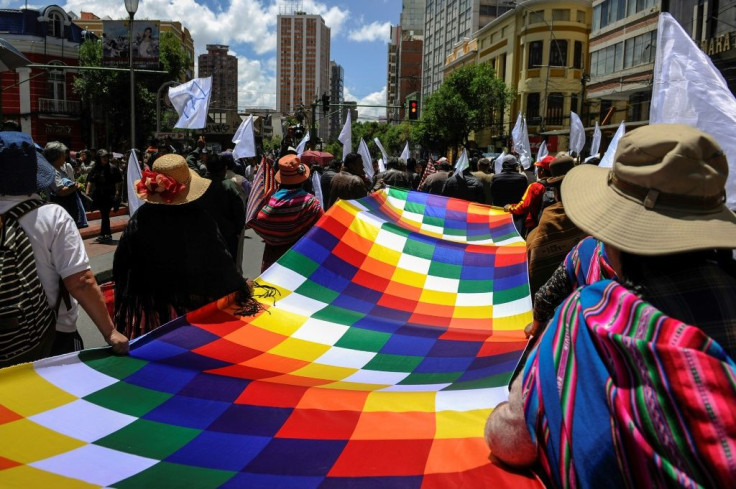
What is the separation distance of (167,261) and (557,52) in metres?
54.5

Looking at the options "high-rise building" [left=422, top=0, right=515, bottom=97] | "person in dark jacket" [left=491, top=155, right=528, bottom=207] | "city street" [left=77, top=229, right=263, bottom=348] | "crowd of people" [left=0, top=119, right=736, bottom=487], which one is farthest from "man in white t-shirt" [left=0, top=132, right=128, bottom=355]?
"high-rise building" [left=422, top=0, right=515, bottom=97]

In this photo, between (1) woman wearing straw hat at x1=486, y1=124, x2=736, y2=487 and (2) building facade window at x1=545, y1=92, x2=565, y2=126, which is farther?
(2) building facade window at x1=545, y1=92, x2=565, y2=126

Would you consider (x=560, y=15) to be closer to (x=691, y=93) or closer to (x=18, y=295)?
(x=691, y=93)

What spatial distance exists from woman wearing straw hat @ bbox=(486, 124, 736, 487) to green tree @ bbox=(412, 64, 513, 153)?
5290 centimetres

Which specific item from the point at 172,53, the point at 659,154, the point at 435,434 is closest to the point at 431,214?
the point at 435,434

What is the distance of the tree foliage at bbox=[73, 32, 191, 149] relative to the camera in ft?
149

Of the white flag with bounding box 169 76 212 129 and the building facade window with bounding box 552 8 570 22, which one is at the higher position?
Answer: the building facade window with bounding box 552 8 570 22

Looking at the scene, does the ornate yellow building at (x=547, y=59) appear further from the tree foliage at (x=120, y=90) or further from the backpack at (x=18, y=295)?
the backpack at (x=18, y=295)

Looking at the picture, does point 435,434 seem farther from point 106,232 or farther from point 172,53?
point 172,53

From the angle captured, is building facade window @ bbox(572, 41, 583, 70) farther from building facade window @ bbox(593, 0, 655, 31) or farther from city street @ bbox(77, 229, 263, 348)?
city street @ bbox(77, 229, 263, 348)

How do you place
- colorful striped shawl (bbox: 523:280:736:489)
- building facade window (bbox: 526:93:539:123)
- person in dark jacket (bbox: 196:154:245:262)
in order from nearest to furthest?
colorful striped shawl (bbox: 523:280:736:489)
person in dark jacket (bbox: 196:154:245:262)
building facade window (bbox: 526:93:539:123)

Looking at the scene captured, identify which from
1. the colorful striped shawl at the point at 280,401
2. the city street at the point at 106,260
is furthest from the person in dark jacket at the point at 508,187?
the colorful striped shawl at the point at 280,401

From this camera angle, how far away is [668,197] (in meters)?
1.81

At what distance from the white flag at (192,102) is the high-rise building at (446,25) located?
67.7m
